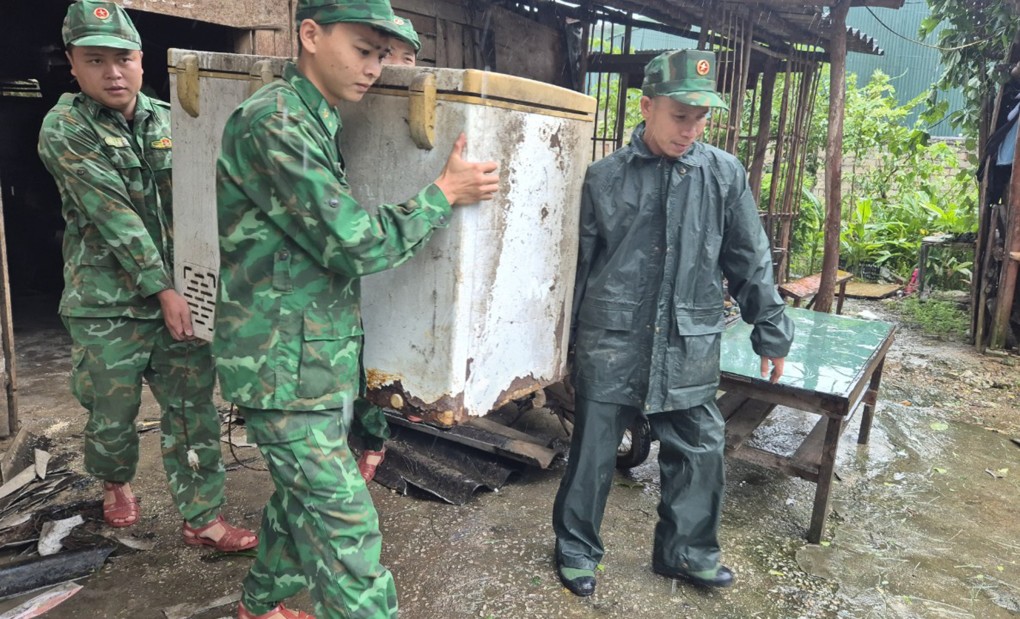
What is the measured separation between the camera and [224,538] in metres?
2.87

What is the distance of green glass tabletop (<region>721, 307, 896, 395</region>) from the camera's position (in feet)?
10.8

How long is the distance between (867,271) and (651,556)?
8.68 meters

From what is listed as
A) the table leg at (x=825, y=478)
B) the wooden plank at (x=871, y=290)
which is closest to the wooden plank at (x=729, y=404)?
the table leg at (x=825, y=478)

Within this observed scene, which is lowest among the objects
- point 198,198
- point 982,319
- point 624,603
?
point 624,603

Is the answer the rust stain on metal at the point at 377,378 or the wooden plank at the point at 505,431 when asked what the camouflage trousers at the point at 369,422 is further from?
the wooden plank at the point at 505,431

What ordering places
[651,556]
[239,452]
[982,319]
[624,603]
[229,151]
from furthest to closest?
[982,319], [239,452], [651,556], [624,603], [229,151]

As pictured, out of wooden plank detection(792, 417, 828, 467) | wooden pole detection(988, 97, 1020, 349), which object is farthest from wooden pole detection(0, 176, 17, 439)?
wooden pole detection(988, 97, 1020, 349)

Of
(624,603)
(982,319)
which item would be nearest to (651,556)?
(624,603)

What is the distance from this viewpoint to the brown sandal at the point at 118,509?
3043mm

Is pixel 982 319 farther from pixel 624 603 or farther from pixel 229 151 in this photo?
pixel 229 151

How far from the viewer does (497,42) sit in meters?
6.29

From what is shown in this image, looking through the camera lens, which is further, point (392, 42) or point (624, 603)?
point (624, 603)

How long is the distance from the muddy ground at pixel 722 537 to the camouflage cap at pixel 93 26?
1.98 meters

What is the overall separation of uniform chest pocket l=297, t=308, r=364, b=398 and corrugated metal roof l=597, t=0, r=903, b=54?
4.97m
